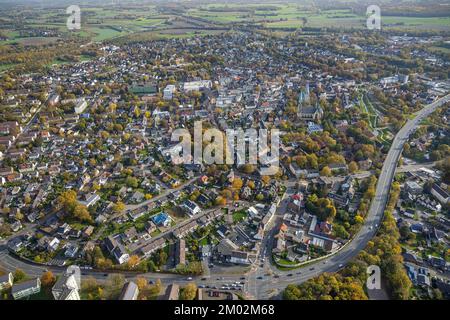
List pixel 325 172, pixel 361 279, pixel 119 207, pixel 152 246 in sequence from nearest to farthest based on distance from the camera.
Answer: pixel 361 279, pixel 152 246, pixel 119 207, pixel 325 172

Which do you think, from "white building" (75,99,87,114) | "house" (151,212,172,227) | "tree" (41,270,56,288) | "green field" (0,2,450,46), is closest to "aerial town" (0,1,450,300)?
"tree" (41,270,56,288)

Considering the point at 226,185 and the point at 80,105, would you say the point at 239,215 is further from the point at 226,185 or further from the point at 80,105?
the point at 80,105

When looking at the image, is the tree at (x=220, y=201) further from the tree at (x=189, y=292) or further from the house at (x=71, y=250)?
the house at (x=71, y=250)

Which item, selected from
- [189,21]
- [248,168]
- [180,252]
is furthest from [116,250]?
[189,21]

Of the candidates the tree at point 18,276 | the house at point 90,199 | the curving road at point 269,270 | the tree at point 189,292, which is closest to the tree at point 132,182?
the house at point 90,199

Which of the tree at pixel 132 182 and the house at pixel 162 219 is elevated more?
the tree at pixel 132 182

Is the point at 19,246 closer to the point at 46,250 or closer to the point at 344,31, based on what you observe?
the point at 46,250
